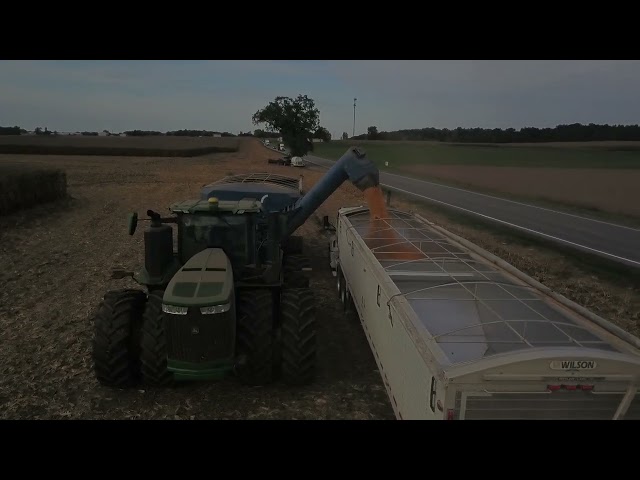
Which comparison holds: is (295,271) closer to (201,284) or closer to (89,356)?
(89,356)

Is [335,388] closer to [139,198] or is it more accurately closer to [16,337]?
[16,337]

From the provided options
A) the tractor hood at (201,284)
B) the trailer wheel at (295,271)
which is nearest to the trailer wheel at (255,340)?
the tractor hood at (201,284)

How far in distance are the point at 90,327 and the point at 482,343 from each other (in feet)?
24.8

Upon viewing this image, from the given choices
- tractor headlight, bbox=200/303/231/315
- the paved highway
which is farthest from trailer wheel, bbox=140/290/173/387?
the paved highway

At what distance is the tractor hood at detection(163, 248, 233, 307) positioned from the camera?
245 inches

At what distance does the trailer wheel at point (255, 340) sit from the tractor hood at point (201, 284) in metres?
0.65

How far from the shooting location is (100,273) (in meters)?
13.7

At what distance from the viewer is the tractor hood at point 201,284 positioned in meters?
6.23

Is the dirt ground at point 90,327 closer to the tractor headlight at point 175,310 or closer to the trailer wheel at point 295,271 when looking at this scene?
the trailer wheel at point 295,271

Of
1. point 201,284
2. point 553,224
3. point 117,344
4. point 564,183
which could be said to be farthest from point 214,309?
point 564,183

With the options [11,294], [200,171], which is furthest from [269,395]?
[200,171]

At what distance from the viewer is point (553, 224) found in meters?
23.1

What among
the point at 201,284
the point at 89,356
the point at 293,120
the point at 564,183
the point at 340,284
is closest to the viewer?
the point at 201,284

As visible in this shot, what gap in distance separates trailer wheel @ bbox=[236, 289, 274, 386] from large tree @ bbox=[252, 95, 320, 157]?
4163 cm
